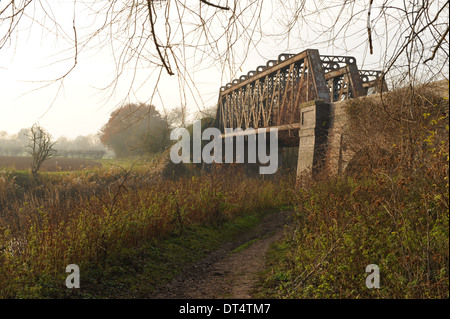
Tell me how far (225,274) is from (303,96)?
10.2 m

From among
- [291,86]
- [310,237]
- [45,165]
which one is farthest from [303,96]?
[45,165]

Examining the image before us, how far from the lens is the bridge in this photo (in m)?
13.3

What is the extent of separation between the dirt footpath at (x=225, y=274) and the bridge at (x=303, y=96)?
460 centimetres

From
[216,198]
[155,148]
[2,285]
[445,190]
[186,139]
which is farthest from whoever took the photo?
[155,148]

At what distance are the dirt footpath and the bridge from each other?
4.60 metres

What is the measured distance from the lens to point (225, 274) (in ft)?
22.5

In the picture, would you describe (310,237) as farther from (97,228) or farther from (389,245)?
(97,228)

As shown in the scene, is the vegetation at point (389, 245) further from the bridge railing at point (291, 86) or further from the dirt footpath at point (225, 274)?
the bridge railing at point (291, 86)

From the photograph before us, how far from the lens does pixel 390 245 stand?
5.21 meters

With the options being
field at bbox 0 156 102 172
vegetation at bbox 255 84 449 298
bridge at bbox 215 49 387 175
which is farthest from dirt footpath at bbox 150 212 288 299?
field at bbox 0 156 102 172

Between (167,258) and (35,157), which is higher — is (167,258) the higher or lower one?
the lower one
